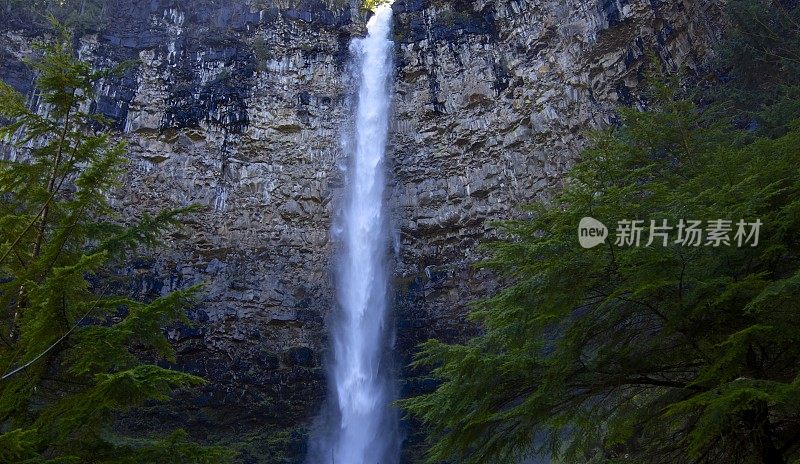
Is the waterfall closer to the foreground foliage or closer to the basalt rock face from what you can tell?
the basalt rock face

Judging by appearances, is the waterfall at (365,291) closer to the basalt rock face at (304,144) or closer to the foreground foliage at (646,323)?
the basalt rock face at (304,144)

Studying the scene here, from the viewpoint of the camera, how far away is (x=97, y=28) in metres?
21.1

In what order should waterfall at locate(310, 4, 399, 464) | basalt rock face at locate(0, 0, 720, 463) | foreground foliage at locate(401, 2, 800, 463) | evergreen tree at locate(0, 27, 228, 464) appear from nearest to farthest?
foreground foliage at locate(401, 2, 800, 463), evergreen tree at locate(0, 27, 228, 464), waterfall at locate(310, 4, 399, 464), basalt rock face at locate(0, 0, 720, 463)

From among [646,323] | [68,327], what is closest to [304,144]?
[68,327]

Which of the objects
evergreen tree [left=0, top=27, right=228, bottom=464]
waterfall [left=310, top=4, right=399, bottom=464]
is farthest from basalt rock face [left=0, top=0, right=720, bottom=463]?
evergreen tree [left=0, top=27, right=228, bottom=464]

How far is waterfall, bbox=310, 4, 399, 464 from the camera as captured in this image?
1748cm

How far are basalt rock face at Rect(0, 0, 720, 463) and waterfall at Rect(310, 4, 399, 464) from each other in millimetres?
541

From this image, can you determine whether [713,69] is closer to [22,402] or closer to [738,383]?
[738,383]

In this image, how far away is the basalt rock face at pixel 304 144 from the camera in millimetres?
17859

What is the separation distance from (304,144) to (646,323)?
17378 millimetres

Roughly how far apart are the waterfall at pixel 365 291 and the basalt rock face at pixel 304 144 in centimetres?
54

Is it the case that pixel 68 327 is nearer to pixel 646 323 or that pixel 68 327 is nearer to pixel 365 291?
pixel 646 323

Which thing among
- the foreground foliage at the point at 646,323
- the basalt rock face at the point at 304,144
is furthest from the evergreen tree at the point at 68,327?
the basalt rock face at the point at 304,144

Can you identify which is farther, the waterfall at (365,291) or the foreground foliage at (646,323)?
the waterfall at (365,291)
